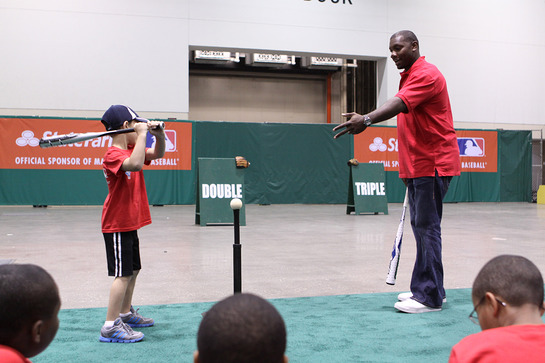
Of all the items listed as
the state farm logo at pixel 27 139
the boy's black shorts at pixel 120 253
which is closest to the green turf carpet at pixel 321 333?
the boy's black shorts at pixel 120 253

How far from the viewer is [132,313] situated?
12.5 feet

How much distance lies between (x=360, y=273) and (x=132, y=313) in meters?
2.78

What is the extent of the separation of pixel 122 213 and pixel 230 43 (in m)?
16.1

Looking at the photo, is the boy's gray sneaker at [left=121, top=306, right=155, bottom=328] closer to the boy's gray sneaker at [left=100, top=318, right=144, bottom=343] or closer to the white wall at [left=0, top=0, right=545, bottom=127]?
the boy's gray sneaker at [left=100, top=318, right=144, bottom=343]

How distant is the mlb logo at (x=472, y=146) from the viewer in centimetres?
1909

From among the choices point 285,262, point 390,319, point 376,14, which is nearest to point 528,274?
point 390,319

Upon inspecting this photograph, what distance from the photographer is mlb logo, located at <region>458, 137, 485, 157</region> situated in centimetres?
1909

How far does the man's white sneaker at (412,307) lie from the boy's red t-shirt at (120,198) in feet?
6.53

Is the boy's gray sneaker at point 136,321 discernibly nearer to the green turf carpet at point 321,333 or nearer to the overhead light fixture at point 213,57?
the green turf carpet at point 321,333

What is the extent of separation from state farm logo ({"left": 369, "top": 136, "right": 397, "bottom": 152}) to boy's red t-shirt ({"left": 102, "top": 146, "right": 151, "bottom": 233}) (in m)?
15.3

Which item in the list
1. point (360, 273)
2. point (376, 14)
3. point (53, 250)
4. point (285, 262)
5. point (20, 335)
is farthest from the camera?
point (376, 14)

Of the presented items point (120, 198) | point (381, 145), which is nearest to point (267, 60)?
point (381, 145)

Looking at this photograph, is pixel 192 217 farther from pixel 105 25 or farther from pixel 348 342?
pixel 348 342

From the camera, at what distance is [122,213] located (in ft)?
11.6
